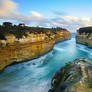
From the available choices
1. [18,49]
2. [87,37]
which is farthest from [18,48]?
[87,37]

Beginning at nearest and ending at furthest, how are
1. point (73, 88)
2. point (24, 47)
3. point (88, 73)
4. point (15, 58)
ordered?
point (73, 88) < point (88, 73) < point (15, 58) < point (24, 47)

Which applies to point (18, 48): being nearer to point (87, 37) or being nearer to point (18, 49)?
point (18, 49)

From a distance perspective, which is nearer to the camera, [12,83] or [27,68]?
[12,83]

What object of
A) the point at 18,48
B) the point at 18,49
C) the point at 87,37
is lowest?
the point at 18,49

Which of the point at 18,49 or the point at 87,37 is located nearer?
the point at 18,49

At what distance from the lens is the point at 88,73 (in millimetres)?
7129

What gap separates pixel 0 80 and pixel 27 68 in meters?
5.79

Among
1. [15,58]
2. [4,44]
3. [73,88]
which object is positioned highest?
[4,44]

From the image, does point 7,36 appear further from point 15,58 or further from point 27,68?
point 27,68

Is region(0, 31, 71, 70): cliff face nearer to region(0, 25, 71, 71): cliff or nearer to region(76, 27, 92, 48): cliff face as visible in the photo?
region(0, 25, 71, 71): cliff

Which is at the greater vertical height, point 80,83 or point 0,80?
point 80,83

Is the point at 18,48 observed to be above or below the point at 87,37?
below

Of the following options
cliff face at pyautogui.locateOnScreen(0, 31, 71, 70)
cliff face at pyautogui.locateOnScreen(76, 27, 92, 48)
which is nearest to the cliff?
cliff face at pyautogui.locateOnScreen(0, 31, 71, 70)

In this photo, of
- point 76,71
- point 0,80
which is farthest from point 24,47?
point 76,71
